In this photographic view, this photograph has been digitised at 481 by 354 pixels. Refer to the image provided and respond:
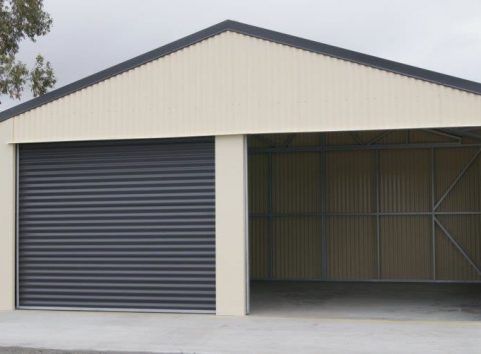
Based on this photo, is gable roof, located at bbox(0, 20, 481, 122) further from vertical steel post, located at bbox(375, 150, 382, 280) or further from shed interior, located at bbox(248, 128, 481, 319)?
vertical steel post, located at bbox(375, 150, 382, 280)

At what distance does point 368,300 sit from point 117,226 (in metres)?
5.41

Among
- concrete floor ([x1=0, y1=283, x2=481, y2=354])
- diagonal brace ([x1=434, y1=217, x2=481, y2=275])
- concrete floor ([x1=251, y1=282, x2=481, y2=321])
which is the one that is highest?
diagonal brace ([x1=434, y1=217, x2=481, y2=275])

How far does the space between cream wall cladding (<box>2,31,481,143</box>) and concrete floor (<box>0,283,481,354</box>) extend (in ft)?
10.4

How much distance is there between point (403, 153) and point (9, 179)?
33.7 feet

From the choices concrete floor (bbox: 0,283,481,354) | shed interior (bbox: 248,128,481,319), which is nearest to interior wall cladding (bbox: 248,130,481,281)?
shed interior (bbox: 248,128,481,319)

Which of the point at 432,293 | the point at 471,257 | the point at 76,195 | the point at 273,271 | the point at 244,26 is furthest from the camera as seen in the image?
the point at 273,271

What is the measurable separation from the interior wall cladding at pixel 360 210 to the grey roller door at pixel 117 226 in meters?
7.36

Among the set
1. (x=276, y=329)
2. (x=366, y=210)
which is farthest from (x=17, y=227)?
(x=366, y=210)

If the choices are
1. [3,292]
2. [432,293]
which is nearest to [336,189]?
[432,293]

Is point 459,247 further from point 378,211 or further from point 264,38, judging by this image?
point 264,38

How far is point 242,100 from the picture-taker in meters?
12.7

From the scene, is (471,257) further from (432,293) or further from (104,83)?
(104,83)

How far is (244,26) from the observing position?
12.8m

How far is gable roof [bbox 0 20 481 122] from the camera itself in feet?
38.8
